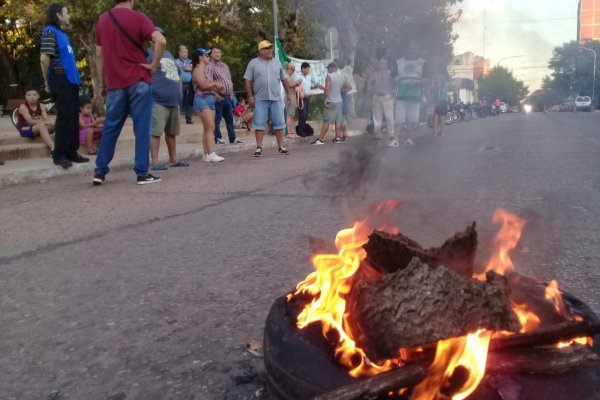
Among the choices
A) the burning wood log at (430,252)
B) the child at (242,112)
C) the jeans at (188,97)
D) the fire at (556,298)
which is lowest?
the fire at (556,298)

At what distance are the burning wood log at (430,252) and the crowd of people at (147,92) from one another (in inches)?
127

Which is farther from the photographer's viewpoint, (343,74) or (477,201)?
(343,74)

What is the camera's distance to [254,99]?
30.5ft

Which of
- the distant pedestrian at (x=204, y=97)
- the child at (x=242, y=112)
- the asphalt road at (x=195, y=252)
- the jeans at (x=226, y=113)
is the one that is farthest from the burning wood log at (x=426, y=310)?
the child at (x=242, y=112)

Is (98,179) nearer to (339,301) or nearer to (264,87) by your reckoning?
(264,87)

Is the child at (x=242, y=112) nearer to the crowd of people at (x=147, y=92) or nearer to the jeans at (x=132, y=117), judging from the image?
the crowd of people at (x=147, y=92)

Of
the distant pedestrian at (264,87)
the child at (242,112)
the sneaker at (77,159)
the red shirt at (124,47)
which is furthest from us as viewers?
the child at (242,112)

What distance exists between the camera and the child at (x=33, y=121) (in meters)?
8.73

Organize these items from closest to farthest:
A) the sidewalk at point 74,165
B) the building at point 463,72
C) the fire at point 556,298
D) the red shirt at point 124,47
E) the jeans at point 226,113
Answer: the fire at point 556,298, the building at point 463,72, the red shirt at point 124,47, the sidewalk at point 74,165, the jeans at point 226,113

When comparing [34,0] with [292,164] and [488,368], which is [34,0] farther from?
[488,368]

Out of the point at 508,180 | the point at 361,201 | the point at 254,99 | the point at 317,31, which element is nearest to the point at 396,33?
the point at 317,31

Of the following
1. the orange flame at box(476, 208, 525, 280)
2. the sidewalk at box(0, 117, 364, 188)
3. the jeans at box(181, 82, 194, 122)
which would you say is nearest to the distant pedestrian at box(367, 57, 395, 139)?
the sidewalk at box(0, 117, 364, 188)

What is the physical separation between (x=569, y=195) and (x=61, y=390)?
429 centimetres

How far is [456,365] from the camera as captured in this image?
1.20 meters
